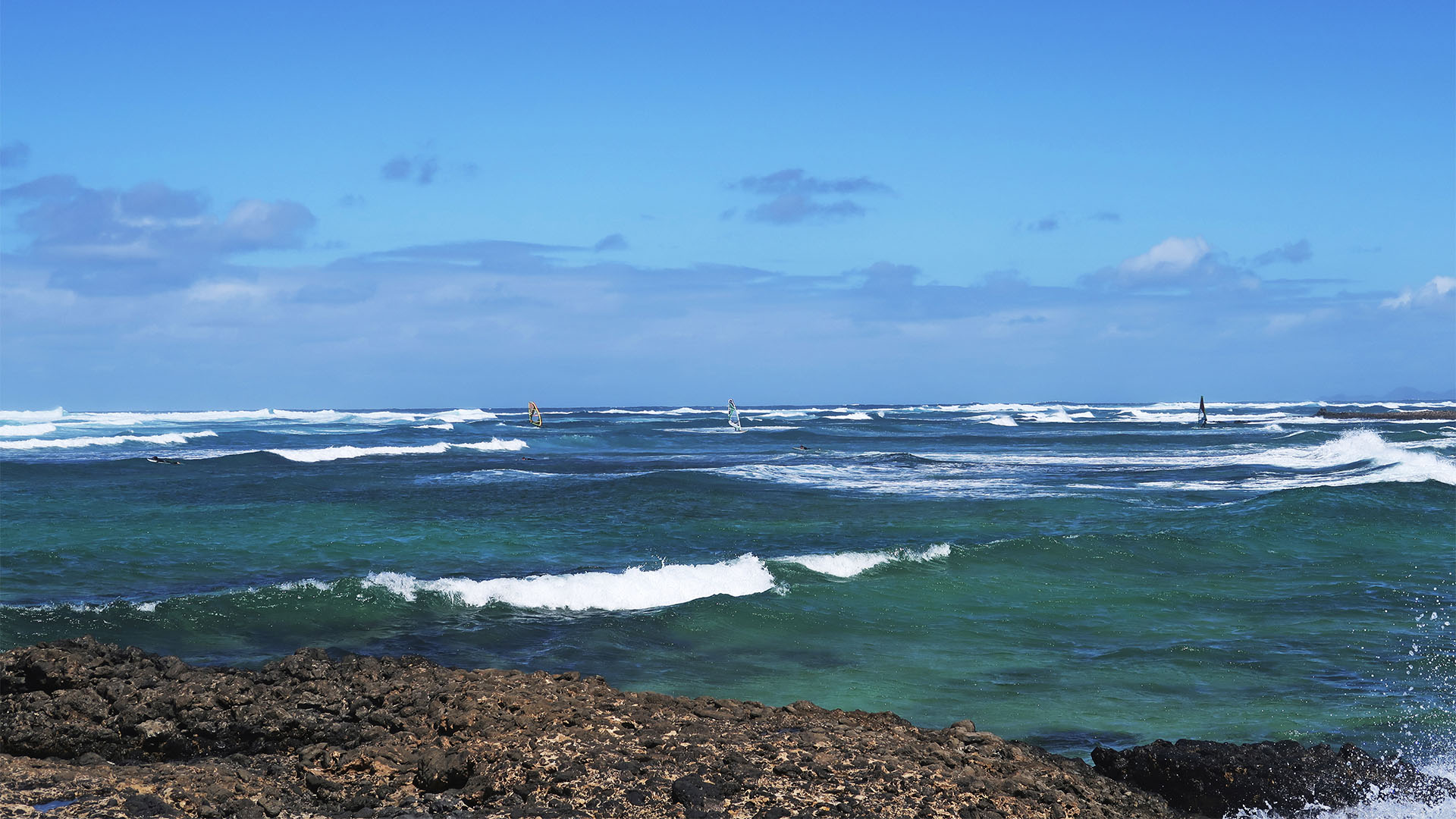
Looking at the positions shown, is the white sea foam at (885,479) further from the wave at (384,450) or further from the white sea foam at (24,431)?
the white sea foam at (24,431)

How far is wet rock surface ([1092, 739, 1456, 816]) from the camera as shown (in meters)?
6.23

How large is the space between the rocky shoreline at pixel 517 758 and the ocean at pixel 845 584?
1.23 metres

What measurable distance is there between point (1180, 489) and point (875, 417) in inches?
2645

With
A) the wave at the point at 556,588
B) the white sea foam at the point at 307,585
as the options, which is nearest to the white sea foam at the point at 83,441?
the white sea foam at the point at 307,585

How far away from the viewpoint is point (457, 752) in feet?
19.8

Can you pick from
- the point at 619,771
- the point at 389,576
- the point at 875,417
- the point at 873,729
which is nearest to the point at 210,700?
the point at 619,771

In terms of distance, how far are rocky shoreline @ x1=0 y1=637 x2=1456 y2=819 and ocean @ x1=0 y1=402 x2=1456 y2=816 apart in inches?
Answer: 48.5

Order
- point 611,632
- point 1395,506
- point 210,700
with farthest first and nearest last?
point 1395,506, point 611,632, point 210,700

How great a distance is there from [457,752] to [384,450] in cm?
4033

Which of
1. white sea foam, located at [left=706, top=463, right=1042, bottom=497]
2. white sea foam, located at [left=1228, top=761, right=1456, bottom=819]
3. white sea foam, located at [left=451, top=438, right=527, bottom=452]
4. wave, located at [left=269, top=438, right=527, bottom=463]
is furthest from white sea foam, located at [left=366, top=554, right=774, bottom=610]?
white sea foam, located at [left=451, top=438, right=527, bottom=452]

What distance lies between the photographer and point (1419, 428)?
55531 mm

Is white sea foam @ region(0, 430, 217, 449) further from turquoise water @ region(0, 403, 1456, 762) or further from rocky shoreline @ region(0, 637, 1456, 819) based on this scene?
rocky shoreline @ region(0, 637, 1456, 819)

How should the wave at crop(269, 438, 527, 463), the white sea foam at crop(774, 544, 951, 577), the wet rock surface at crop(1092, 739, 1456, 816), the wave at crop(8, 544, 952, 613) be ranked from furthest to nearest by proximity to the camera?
the wave at crop(269, 438, 527, 463) → the white sea foam at crop(774, 544, 951, 577) → the wave at crop(8, 544, 952, 613) → the wet rock surface at crop(1092, 739, 1456, 816)

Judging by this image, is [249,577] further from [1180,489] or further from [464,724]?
[1180,489]
